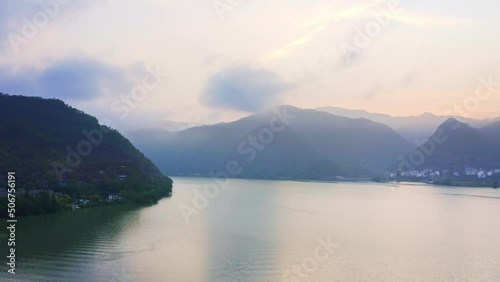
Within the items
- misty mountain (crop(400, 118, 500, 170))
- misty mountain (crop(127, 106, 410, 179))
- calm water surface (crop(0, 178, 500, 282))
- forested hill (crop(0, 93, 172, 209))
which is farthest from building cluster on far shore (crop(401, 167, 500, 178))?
→ forested hill (crop(0, 93, 172, 209))

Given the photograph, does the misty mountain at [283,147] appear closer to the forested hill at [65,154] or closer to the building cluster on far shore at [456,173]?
the building cluster on far shore at [456,173]

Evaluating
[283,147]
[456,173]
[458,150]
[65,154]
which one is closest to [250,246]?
[65,154]

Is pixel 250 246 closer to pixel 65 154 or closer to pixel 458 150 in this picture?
pixel 65 154

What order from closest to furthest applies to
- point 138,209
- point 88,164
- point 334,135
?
point 138,209, point 88,164, point 334,135

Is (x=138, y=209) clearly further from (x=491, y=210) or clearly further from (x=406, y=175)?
(x=406, y=175)

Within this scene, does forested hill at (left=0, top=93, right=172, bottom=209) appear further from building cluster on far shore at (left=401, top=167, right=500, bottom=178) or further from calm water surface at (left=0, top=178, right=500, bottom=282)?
building cluster on far shore at (left=401, top=167, right=500, bottom=178)

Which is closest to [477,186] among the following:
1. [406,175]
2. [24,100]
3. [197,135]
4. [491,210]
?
[406,175]
